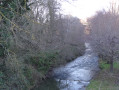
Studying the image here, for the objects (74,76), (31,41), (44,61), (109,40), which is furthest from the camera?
(74,76)

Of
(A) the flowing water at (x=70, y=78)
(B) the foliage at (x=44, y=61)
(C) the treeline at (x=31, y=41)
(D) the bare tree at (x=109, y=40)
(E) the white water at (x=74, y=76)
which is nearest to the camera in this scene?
(C) the treeline at (x=31, y=41)

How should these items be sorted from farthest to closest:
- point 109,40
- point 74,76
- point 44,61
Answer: point 74,76, point 44,61, point 109,40

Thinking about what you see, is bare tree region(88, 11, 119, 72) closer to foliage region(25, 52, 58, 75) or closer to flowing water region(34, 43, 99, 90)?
flowing water region(34, 43, 99, 90)

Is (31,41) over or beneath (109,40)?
over

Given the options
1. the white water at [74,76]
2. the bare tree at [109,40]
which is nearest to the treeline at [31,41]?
the white water at [74,76]

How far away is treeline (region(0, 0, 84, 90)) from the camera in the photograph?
20.7ft

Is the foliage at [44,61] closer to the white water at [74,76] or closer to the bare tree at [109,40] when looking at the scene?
A: the white water at [74,76]

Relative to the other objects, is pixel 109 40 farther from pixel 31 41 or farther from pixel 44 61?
pixel 31 41

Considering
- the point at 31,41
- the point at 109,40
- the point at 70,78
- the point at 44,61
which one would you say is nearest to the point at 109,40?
the point at 109,40

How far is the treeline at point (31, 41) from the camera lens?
20.7 feet

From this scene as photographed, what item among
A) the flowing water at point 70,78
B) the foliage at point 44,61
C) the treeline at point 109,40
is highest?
the treeline at point 109,40

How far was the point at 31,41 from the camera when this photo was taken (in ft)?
33.3

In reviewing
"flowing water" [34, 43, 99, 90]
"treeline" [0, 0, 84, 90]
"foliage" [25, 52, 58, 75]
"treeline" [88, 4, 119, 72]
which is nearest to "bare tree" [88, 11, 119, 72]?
"treeline" [88, 4, 119, 72]

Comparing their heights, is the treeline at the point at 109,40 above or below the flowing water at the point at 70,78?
above
